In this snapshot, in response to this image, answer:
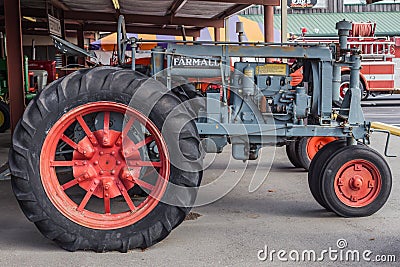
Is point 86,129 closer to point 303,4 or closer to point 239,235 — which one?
point 239,235

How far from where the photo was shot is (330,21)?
3194 cm

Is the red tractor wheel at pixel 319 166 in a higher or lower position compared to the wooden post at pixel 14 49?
lower

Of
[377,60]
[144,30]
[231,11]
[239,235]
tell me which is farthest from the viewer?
[144,30]

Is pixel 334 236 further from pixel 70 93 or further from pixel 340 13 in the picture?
pixel 340 13

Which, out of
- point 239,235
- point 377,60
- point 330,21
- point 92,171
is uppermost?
point 330,21

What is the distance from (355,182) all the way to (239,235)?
4.08 feet

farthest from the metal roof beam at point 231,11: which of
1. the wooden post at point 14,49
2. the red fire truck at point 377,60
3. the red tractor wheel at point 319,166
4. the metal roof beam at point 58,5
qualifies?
the red tractor wheel at point 319,166

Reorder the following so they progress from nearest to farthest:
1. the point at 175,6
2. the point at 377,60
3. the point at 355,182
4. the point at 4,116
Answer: the point at 355,182 < the point at 4,116 < the point at 175,6 < the point at 377,60

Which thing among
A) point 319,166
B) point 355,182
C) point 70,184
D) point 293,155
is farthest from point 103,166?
point 293,155

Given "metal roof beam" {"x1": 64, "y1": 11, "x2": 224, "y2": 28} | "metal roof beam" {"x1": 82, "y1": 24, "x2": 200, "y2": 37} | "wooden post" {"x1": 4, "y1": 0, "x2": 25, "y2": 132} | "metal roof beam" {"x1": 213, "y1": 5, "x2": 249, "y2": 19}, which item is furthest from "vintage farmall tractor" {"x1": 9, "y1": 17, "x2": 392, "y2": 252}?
"metal roof beam" {"x1": 82, "y1": 24, "x2": 200, "y2": 37}

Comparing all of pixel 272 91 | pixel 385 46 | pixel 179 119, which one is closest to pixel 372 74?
pixel 385 46

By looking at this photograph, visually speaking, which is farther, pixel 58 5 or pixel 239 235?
pixel 58 5

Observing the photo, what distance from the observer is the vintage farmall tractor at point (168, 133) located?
4617mm

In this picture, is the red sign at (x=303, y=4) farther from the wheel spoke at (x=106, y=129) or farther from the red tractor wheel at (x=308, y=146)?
the wheel spoke at (x=106, y=129)
